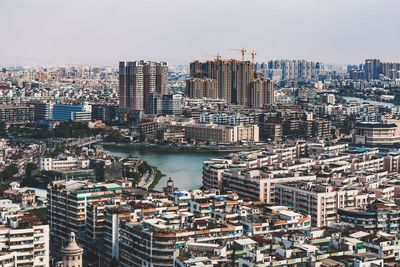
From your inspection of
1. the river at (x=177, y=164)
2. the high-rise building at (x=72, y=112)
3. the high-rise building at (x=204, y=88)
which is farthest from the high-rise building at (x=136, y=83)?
the river at (x=177, y=164)

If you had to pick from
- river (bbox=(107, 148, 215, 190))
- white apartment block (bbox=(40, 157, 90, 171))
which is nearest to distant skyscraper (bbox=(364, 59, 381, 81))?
river (bbox=(107, 148, 215, 190))

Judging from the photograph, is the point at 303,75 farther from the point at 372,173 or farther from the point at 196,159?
the point at 372,173

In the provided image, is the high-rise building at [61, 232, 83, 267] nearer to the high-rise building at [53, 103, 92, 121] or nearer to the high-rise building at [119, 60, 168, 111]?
the high-rise building at [53, 103, 92, 121]

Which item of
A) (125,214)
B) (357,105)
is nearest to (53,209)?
(125,214)

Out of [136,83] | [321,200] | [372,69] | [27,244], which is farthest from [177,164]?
[372,69]

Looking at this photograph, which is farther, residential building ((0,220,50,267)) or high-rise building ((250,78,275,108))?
high-rise building ((250,78,275,108))

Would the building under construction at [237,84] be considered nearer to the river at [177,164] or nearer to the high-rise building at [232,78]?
the high-rise building at [232,78]
